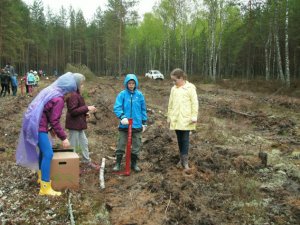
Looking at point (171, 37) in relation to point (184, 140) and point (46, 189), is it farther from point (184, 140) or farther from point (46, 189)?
point (46, 189)

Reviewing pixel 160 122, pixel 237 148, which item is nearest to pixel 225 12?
pixel 160 122

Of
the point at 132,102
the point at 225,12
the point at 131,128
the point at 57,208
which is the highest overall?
the point at 225,12

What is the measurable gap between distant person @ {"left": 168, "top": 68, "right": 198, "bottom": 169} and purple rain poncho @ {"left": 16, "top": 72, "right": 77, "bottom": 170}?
207 centimetres

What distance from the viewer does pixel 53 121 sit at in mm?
5199

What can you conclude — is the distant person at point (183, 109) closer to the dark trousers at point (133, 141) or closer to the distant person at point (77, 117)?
the dark trousers at point (133, 141)

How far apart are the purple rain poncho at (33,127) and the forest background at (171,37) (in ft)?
70.2

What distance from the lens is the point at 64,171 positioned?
5465 millimetres

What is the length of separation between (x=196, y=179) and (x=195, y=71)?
63612 millimetres

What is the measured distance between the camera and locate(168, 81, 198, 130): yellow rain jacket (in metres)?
6.45

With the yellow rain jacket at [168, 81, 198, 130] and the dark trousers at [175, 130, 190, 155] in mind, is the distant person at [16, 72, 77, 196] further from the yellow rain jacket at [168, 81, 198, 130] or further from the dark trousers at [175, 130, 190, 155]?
the dark trousers at [175, 130, 190, 155]

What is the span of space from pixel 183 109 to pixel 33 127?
267cm

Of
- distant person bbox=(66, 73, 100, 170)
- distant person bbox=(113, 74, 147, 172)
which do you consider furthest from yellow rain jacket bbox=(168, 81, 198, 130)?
distant person bbox=(66, 73, 100, 170)

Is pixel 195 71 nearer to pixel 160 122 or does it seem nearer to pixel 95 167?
pixel 160 122

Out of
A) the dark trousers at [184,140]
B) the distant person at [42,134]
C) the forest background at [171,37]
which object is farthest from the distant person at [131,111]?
the forest background at [171,37]
